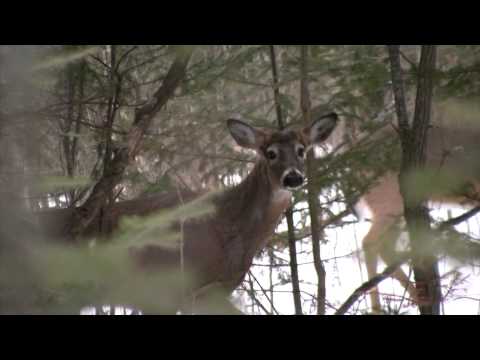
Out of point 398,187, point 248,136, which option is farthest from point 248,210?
point 398,187

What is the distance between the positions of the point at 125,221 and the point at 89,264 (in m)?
0.18

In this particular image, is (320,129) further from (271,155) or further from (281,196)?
(281,196)

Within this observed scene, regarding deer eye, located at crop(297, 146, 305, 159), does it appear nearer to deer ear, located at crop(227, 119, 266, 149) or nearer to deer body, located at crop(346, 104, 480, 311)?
deer ear, located at crop(227, 119, 266, 149)

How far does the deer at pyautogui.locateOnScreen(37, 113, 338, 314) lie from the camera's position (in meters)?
5.07

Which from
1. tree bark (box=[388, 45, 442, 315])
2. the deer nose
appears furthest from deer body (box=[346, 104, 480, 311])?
the deer nose

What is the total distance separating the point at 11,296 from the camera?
6.65 feet

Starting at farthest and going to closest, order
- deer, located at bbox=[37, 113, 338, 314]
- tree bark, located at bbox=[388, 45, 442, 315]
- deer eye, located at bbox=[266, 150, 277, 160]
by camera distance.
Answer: deer eye, located at bbox=[266, 150, 277, 160] → deer, located at bbox=[37, 113, 338, 314] → tree bark, located at bbox=[388, 45, 442, 315]

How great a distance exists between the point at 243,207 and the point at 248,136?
66 centimetres

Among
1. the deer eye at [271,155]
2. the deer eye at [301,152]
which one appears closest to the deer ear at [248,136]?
the deer eye at [271,155]

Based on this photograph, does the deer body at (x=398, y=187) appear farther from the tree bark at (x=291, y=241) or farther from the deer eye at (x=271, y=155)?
the deer eye at (x=271, y=155)

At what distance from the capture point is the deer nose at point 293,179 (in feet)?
16.1

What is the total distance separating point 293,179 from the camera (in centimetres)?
492
